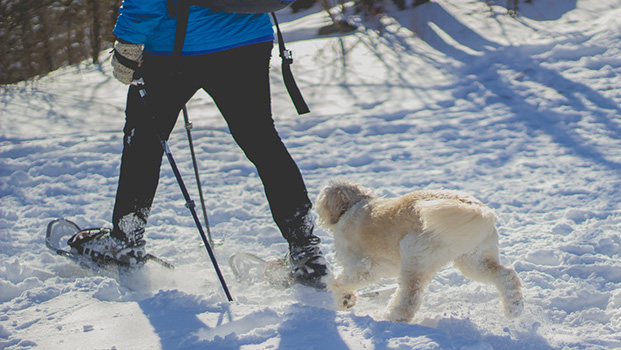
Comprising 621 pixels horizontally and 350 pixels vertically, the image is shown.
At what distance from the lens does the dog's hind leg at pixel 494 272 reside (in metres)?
2.88

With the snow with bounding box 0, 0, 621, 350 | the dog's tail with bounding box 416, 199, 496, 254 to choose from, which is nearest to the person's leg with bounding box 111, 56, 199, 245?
the snow with bounding box 0, 0, 621, 350

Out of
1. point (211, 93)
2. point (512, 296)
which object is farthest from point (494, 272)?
point (211, 93)

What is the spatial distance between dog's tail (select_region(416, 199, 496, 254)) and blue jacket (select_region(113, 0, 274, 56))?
1205 millimetres

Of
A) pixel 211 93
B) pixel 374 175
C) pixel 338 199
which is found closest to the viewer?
pixel 211 93

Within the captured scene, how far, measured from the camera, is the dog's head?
341 centimetres

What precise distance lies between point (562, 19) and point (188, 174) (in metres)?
6.46

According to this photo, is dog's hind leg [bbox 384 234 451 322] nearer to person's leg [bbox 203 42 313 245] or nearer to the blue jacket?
person's leg [bbox 203 42 313 245]

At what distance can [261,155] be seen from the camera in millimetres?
3115

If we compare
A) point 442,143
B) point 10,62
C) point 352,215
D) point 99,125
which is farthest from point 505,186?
point 10,62

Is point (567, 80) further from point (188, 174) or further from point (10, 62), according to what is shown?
point (10, 62)

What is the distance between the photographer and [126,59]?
10.3 feet

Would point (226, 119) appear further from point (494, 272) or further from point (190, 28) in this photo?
point (494, 272)

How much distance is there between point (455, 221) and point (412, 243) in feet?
0.80

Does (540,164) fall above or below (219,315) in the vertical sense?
below
